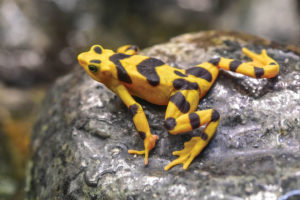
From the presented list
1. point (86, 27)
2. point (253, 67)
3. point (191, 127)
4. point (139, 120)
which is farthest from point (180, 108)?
point (86, 27)

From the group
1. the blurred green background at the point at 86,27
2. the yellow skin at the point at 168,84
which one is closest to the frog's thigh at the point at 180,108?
the yellow skin at the point at 168,84

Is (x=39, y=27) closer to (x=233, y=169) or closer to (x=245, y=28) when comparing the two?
(x=245, y=28)

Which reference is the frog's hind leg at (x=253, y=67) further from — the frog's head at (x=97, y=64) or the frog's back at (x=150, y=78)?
the frog's head at (x=97, y=64)

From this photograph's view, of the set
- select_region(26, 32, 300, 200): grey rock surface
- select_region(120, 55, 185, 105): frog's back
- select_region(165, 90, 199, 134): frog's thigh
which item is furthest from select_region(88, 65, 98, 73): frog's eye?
select_region(165, 90, 199, 134): frog's thigh

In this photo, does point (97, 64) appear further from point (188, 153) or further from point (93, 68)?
point (188, 153)

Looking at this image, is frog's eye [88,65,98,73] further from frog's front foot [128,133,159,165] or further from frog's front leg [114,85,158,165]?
frog's front foot [128,133,159,165]
